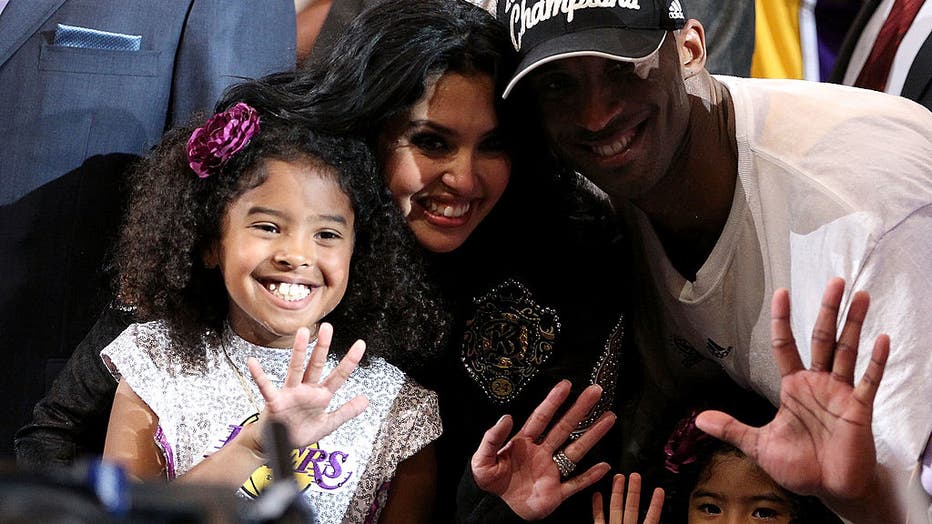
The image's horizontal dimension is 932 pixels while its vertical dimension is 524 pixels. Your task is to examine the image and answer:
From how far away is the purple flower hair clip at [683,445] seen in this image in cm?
171

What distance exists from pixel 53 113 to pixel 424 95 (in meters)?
0.70

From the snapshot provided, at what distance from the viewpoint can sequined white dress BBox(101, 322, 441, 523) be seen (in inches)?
61.2

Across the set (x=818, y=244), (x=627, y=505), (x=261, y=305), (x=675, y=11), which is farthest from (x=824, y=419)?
(x=261, y=305)

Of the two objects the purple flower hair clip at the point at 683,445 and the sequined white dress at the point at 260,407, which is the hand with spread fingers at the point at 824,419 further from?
the sequined white dress at the point at 260,407

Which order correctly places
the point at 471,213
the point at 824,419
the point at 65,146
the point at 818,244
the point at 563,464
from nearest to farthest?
the point at 824,419, the point at 818,244, the point at 563,464, the point at 471,213, the point at 65,146

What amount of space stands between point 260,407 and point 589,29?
71cm

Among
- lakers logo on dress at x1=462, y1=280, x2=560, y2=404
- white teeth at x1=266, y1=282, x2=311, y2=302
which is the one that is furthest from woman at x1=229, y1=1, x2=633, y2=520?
white teeth at x1=266, y1=282, x2=311, y2=302

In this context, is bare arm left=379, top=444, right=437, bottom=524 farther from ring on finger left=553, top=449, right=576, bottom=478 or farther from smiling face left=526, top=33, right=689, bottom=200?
smiling face left=526, top=33, right=689, bottom=200

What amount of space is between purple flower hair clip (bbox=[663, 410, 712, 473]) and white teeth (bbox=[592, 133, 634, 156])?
44 centimetres

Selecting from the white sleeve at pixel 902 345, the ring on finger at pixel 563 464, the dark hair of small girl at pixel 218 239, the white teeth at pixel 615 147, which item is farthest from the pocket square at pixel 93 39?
the white sleeve at pixel 902 345

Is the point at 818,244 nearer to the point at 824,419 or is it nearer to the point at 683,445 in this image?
the point at 824,419

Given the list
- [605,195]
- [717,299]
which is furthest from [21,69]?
[717,299]

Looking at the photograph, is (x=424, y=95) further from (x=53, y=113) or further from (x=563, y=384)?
(x=53, y=113)

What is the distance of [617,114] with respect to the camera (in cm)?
158
